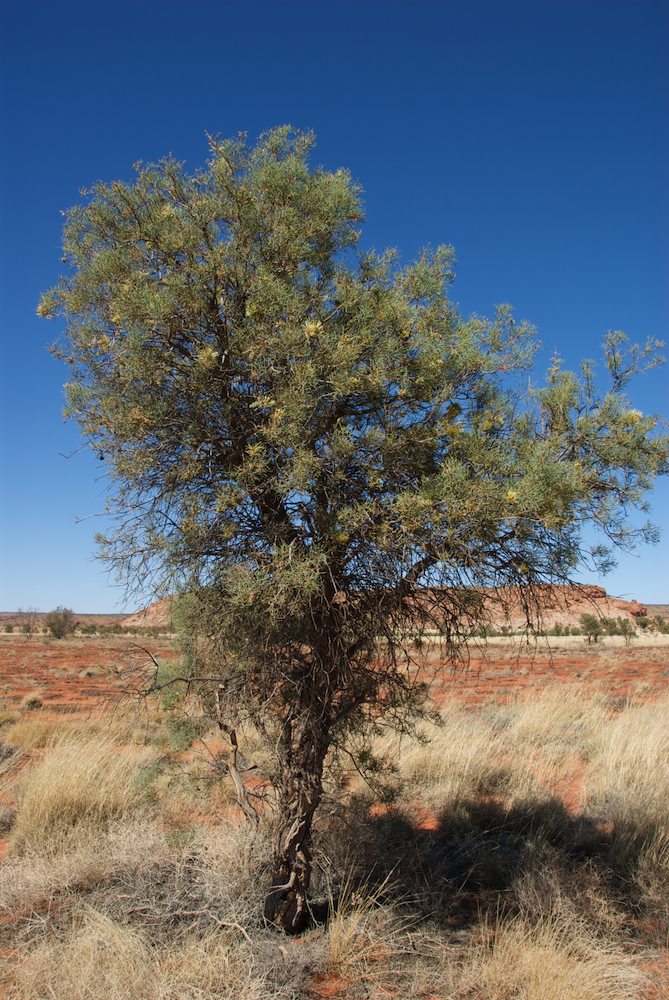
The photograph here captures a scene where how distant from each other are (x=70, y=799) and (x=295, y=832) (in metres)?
3.61

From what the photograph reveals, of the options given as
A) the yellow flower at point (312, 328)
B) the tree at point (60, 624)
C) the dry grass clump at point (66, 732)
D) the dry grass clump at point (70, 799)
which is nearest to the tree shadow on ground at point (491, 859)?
the dry grass clump at point (70, 799)

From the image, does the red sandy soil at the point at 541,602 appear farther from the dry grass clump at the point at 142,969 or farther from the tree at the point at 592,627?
the dry grass clump at the point at 142,969

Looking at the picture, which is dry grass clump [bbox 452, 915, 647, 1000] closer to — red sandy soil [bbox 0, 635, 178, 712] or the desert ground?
the desert ground

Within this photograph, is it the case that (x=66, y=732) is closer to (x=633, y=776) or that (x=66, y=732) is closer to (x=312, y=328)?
(x=633, y=776)

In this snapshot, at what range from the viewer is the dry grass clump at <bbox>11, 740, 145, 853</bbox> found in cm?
664

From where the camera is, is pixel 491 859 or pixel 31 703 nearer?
pixel 491 859

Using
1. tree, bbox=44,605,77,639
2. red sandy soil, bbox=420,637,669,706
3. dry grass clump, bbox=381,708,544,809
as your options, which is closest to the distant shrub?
red sandy soil, bbox=420,637,669,706

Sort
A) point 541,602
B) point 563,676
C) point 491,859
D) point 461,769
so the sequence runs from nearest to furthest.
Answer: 1. point 541,602
2. point 491,859
3. point 461,769
4. point 563,676

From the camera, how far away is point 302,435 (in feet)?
13.1

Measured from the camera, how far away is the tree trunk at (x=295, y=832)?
488cm

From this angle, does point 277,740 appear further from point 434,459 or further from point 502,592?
point 434,459

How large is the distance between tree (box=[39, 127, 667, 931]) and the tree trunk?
0.02m

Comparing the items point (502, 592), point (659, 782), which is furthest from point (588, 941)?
point (659, 782)

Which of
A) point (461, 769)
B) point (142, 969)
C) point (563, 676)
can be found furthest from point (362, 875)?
point (563, 676)
